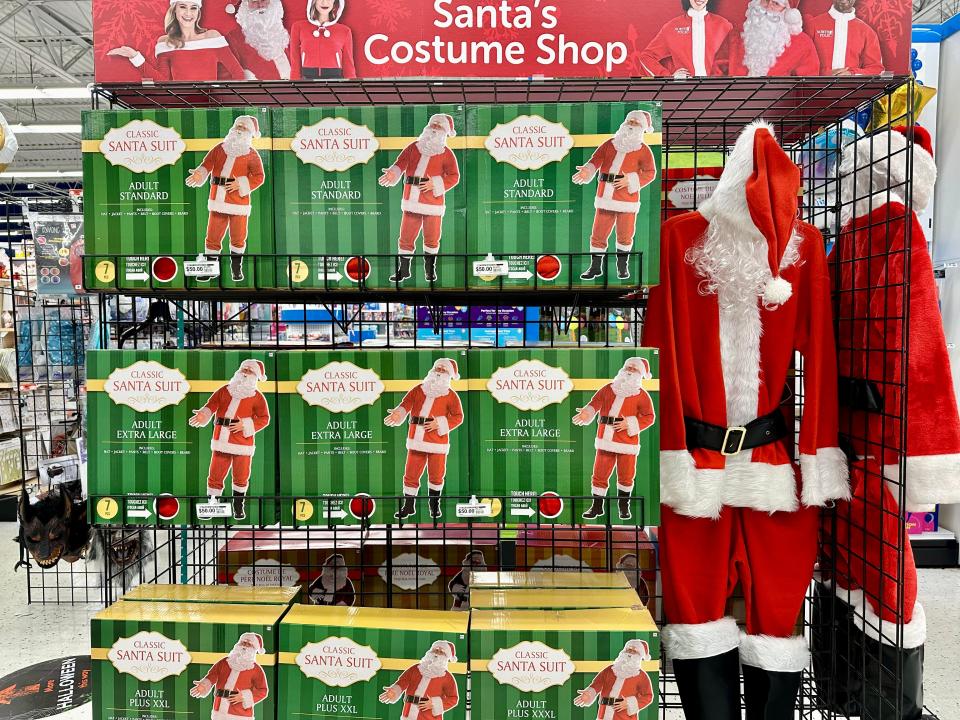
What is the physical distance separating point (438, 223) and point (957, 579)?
3755mm

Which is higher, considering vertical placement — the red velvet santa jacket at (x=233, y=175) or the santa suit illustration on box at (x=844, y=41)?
the santa suit illustration on box at (x=844, y=41)

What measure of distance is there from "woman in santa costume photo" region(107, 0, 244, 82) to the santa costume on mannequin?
1.16m

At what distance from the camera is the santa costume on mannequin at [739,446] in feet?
5.02

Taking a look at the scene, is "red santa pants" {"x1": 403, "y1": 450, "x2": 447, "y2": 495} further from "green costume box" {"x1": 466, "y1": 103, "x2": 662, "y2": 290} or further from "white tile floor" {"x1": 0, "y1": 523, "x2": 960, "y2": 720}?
"white tile floor" {"x1": 0, "y1": 523, "x2": 960, "y2": 720}

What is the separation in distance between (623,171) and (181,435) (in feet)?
3.50

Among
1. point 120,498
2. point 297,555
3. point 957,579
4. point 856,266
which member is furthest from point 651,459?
point 957,579

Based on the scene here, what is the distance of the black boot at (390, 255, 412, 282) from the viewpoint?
1356 millimetres

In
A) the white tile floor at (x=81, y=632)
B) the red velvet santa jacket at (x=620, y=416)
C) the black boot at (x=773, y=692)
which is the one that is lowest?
the white tile floor at (x=81, y=632)

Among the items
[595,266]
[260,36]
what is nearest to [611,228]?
[595,266]

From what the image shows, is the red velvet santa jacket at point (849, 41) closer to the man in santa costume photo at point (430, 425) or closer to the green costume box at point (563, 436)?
the green costume box at point (563, 436)

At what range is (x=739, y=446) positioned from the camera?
5.09 ft

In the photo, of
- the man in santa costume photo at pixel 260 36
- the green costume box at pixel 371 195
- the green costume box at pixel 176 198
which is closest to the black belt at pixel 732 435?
the green costume box at pixel 371 195

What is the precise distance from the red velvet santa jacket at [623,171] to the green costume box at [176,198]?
2.24 feet

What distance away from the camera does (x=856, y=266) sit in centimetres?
170
